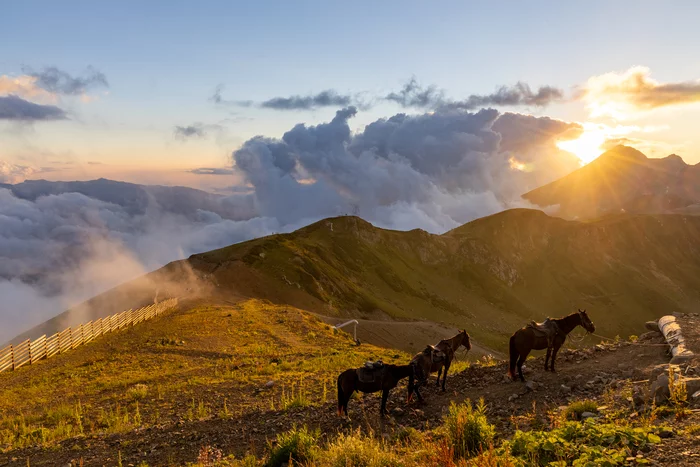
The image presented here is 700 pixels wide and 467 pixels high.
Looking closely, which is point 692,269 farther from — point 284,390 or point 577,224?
point 284,390

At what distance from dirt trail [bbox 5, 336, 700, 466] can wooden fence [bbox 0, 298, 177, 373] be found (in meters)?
16.9

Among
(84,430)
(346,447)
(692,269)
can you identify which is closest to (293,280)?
(84,430)

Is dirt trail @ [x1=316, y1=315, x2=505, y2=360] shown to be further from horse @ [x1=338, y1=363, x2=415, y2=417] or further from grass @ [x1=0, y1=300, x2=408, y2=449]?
horse @ [x1=338, y1=363, x2=415, y2=417]

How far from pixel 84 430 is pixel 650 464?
15.4m

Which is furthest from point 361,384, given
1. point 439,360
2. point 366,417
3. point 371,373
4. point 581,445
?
point 581,445

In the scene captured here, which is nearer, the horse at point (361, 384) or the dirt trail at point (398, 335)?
the horse at point (361, 384)

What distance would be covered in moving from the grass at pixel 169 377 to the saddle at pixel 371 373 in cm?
281

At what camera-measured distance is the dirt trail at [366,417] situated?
11398 mm

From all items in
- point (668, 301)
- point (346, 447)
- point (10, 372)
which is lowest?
point (668, 301)

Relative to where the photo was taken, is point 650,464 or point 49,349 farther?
point 49,349

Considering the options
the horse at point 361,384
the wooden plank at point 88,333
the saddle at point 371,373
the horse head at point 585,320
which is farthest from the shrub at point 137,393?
the horse head at point 585,320

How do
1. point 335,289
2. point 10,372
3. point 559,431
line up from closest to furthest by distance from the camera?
point 559,431 < point 10,372 < point 335,289

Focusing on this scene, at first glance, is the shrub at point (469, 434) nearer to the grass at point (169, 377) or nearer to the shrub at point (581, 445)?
the shrub at point (581, 445)

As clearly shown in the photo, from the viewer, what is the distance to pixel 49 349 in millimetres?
27469
